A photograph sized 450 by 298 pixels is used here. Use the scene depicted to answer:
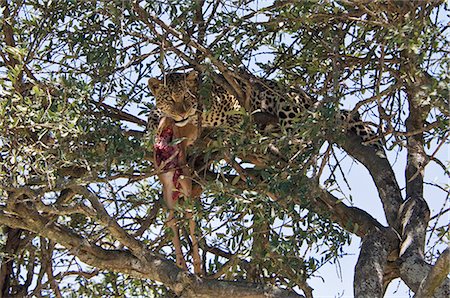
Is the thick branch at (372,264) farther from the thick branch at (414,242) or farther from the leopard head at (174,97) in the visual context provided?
the leopard head at (174,97)

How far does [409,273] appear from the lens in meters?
5.02

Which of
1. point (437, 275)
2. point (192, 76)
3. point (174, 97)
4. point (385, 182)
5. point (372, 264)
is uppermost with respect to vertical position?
point (174, 97)

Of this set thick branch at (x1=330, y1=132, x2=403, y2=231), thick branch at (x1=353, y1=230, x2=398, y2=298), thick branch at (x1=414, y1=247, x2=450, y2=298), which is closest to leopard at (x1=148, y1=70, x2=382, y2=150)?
thick branch at (x1=330, y1=132, x2=403, y2=231)

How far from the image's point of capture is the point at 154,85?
648 centimetres

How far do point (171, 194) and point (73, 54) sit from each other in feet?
3.16

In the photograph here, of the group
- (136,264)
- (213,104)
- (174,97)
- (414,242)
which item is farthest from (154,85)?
(414,242)

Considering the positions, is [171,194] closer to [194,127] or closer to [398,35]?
[194,127]

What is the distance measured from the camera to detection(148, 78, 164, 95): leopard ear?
21.0ft

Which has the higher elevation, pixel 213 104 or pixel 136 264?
pixel 213 104

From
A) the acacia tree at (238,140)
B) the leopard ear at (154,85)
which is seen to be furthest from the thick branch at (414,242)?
the leopard ear at (154,85)

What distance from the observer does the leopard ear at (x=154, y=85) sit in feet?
21.0

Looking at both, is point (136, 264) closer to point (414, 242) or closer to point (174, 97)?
point (414, 242)

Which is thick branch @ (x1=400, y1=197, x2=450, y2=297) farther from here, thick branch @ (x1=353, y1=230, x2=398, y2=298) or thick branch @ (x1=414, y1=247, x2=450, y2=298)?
thick branch @ (x1=414, y1=247, x2=450, y2=298)

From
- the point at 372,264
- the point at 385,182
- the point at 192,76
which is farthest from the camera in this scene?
the point at 192,76
